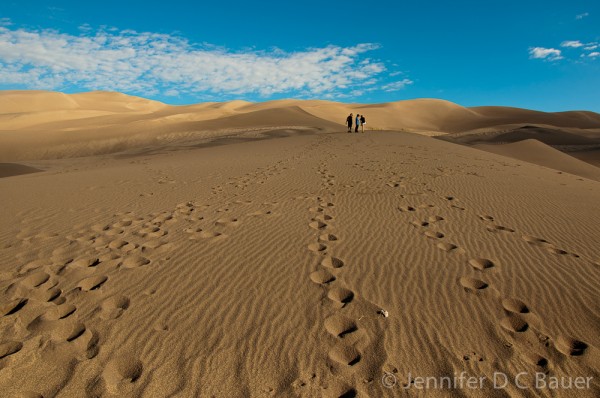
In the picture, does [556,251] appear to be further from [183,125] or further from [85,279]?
[183,125]

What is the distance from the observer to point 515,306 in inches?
137

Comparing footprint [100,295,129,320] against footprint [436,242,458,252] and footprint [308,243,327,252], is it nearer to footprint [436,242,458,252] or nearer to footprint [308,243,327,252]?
footprint [308,243,327,252]

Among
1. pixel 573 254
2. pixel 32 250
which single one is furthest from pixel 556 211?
pixel 32 250

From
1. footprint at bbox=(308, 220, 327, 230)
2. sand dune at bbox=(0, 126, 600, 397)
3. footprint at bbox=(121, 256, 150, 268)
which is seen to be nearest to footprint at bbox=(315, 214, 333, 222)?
sand dune at bbox=(0, 126, 600, 397)

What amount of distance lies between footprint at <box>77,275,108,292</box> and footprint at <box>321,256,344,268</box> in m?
2.66

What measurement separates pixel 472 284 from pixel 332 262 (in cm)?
164

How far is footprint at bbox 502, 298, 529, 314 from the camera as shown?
3402mm

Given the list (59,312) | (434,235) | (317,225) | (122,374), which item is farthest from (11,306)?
(434,235)

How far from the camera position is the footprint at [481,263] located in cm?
426

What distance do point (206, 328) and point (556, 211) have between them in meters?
6.95

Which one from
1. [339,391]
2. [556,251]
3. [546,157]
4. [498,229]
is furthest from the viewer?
[546,157]

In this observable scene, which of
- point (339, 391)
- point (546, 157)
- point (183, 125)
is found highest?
point (183, 125)

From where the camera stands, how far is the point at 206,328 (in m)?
3.24

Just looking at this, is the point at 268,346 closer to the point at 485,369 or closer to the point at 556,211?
the point at 485,369
